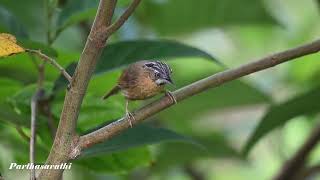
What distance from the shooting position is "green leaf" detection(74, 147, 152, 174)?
4.38 ft

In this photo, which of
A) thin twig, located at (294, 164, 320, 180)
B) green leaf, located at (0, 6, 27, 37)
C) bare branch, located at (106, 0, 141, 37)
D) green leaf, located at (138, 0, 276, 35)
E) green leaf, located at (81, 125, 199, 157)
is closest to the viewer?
bare branch, located at (106, 0, 141, 37)

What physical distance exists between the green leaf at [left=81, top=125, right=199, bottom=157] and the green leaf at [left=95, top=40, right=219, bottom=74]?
0.50 feet

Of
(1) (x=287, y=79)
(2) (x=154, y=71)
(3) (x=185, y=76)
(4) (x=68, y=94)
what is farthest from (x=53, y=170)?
(1) (x=287, y=79)

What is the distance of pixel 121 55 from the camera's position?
1304 millimetres

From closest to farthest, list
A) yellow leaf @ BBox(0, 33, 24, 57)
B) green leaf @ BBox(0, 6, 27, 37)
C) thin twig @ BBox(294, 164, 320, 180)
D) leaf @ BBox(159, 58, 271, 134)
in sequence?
1. yellow leaf @ BBox(0, 33, 24, 57)
2. green leaf @ BBox(0, 6, 27, 37)
3. thin twig @ BBox(294, 164, 320, 180)
4. leaf @ BBox(159, 58, 271, 134)

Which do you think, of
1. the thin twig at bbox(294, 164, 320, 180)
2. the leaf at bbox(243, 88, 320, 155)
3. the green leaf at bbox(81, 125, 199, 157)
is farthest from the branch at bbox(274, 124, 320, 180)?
the green leaf at bbox(81, 125, 199, 157)

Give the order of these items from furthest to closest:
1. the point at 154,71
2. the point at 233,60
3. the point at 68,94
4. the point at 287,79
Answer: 1. the point at 233,60
2. the point at 287,79
3. the point at 154,71
4. the point at 68,94

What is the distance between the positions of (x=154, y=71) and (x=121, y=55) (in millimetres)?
274

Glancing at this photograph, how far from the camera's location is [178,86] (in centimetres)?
184

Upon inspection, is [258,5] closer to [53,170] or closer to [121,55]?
[121,55]

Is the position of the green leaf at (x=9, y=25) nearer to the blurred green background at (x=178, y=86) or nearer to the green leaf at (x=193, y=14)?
the blurred green background at (x=178, y=86)

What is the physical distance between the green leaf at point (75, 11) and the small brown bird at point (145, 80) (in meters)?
0.30

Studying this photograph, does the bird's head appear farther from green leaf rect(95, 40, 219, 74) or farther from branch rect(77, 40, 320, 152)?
green leaf rect(95, 40, 219, 74)

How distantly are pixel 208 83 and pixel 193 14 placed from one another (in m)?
1.15
